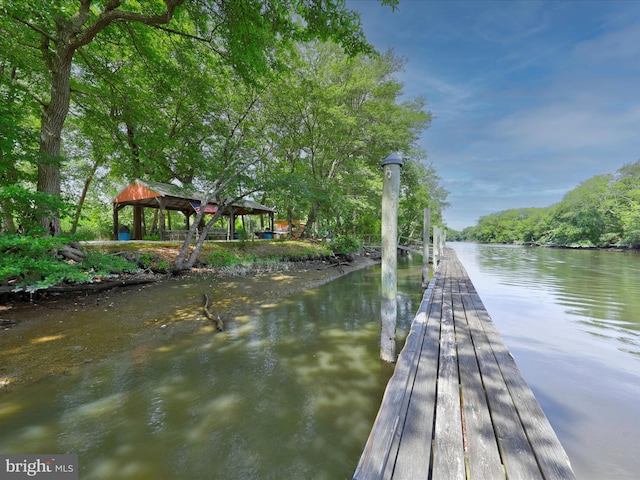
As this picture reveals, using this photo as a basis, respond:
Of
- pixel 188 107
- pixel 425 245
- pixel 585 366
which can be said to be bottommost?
pixel 585 366

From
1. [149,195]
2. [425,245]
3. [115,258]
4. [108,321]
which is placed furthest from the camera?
[149,195]

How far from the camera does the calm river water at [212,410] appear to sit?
207 cm

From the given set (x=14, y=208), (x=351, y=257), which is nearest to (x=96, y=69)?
(x=14, y=208)

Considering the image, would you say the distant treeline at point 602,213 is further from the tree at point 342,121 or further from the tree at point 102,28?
the tree at point 102,28

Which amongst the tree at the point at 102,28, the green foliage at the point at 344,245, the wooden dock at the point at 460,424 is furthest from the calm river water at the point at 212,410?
the green foliage at the point at 344,245

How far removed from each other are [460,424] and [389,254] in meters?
2.35

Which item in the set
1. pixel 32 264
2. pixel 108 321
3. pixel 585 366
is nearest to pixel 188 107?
pixel 32 264

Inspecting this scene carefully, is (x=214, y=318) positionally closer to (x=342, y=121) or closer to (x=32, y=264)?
(x=32, y=264)

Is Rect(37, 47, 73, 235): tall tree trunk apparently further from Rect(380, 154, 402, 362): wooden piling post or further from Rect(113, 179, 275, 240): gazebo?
Rect(380, 154, 402, 362): wooden piling post

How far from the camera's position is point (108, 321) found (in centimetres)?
485

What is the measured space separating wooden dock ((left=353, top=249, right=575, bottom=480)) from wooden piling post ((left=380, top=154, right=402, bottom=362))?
26.6 inches

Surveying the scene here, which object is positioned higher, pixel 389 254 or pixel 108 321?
pixel 389 254

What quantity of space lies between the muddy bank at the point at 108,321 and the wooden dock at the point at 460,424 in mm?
3963

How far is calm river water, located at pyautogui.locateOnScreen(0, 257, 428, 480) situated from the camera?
81.6 inches
